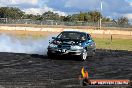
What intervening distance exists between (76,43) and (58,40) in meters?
0.91

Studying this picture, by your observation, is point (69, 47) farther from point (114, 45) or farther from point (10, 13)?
point (10, 13)

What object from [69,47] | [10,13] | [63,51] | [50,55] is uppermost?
[10,13]

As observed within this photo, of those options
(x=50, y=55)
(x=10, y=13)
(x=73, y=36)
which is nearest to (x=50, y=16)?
(x=10, y=13)

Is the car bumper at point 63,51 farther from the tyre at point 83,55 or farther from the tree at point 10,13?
the tree at point 10,13

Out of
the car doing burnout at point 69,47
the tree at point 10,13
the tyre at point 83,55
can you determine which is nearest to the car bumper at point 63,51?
the car doing burnout at point 69,47

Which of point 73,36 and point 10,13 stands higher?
point 10,13

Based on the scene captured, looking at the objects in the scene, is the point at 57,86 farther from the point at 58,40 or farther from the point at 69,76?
the point at 58,40

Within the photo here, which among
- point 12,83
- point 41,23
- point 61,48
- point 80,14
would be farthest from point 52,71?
point 80,14

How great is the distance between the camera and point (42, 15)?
165250mm

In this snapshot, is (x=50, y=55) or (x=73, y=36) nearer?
(x=50, y=55)

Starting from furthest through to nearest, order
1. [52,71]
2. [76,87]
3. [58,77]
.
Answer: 1. [52,71]
2. [58,77]
3. [76,87]

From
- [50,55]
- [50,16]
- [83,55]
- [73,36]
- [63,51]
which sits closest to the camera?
[63,51]

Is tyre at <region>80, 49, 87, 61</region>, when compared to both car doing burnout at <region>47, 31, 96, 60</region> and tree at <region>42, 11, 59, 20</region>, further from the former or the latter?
tree at <region>42, 11, 59, 20</region>

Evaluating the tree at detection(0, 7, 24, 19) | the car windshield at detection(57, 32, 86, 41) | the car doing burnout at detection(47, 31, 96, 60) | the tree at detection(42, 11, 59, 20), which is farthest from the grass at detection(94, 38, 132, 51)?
the tree at detection(42, 11, 59, 20)
